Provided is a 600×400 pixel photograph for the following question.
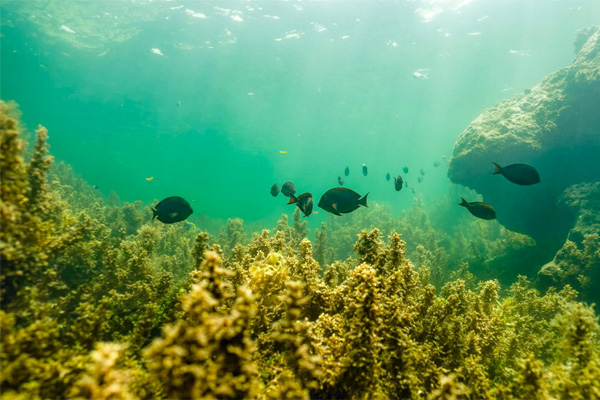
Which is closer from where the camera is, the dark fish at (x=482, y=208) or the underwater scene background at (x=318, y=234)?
the underwater scene background at (x=318, y=234)

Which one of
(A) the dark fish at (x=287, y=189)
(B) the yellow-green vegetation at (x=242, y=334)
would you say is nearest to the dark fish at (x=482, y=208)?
(B) the yellow-green vegetation at (x=242, y=334)

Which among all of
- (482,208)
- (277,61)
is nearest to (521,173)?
(482,208)

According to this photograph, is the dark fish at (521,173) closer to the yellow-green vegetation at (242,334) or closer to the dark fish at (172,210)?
the yellow-green vegetation at (242,334)

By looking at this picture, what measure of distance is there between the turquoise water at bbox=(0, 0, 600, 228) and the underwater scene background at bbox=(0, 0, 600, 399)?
278 millimetres

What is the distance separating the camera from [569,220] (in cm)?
1072

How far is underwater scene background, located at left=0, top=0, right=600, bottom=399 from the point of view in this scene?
2.10 m

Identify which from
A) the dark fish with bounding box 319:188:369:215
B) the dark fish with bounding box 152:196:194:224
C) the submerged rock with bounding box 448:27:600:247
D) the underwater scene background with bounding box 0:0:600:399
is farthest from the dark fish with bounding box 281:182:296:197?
the submerged rock with bounding box 448:27:600:247

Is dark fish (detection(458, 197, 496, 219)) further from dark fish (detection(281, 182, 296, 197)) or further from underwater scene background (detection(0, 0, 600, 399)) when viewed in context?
dark fish (detection(281, 182, 296, 197))

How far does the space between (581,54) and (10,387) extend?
21.3 metres

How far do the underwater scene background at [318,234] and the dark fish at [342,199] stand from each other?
0.12 feet

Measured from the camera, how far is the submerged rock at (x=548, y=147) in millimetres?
11336

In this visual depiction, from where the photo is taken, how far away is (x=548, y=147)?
12.0 meters

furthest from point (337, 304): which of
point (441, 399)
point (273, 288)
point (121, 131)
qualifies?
point (121, 131)

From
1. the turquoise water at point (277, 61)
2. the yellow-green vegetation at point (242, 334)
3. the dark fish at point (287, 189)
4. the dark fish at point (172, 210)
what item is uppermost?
the turquoise water at point (277, 61)
